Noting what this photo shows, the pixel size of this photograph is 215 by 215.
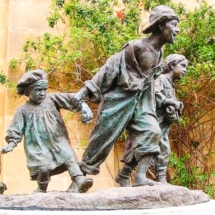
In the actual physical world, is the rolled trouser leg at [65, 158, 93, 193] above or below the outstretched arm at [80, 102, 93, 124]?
below

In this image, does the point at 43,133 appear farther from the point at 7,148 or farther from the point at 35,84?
the point at 35,84

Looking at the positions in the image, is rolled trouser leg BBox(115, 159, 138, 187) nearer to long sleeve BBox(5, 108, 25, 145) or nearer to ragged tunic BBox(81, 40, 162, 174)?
ragged tunic BBox(81, 40, 162, 174)

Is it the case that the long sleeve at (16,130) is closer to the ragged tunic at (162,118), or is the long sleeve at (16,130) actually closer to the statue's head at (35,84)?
the statue's head at (35,84)

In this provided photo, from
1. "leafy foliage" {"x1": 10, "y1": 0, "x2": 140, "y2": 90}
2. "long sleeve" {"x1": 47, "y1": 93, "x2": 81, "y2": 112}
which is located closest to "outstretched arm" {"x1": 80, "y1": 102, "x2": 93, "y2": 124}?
"long sleeve" {"x1": 47, "y1": 93, "x2": 81, "y2": 112}

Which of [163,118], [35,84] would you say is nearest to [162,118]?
[163,118]

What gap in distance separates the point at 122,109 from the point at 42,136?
2.28 feet

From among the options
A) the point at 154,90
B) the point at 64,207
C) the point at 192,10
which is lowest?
the point at 64,207

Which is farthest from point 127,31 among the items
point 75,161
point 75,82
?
point 75,161

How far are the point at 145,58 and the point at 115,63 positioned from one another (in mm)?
255

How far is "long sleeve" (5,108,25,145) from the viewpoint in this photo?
402 cm

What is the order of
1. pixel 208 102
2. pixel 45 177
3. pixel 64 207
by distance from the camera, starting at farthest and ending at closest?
pixel 208 102, pixel 45 177, pixel 64 207

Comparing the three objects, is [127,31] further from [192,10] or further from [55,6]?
[192,10]

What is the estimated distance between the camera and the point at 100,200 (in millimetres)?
3342

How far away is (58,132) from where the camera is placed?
13.4 ft
